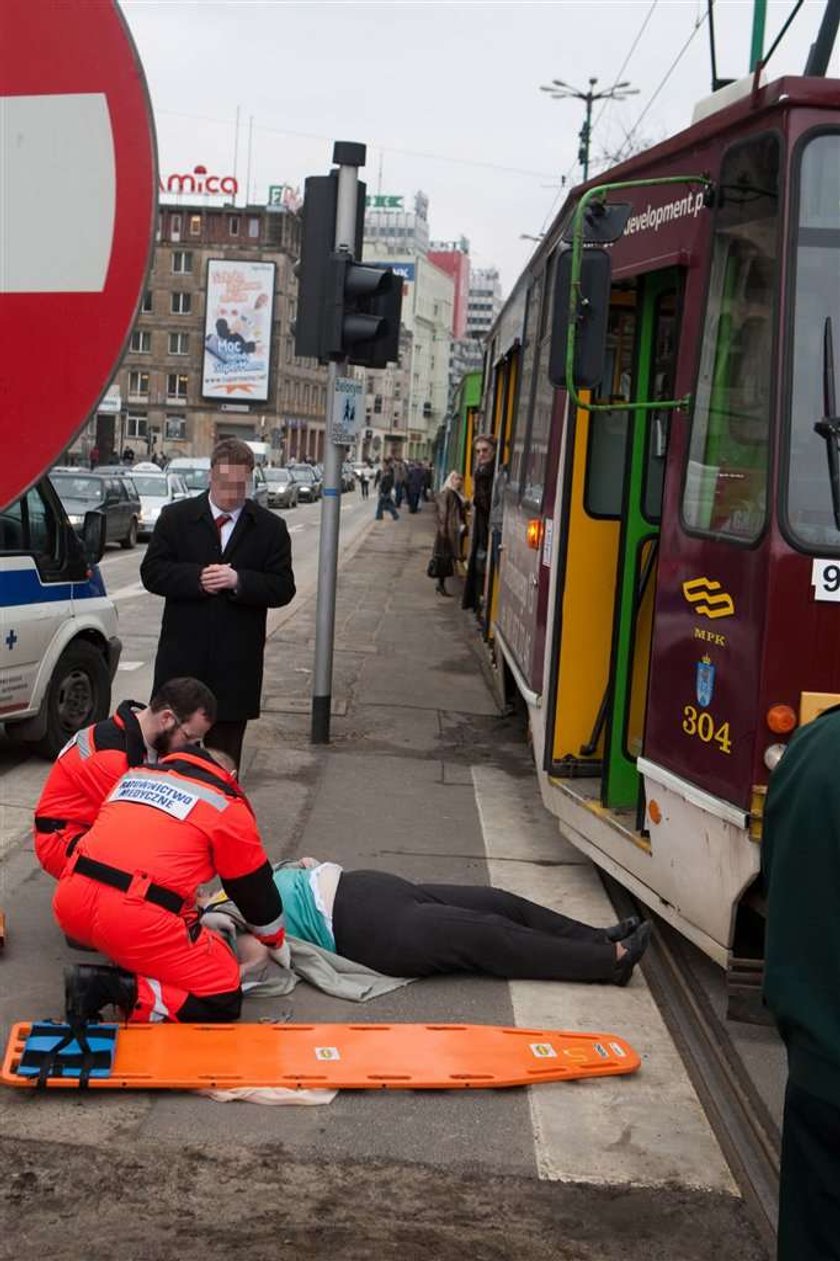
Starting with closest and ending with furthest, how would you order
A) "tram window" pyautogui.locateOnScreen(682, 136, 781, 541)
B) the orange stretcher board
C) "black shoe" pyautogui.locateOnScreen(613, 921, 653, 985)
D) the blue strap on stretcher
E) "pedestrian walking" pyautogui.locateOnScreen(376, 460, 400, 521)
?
1. the blue strap on stretcher
2. the orange stretcher board
3. "tram window" pyautogui.locateOnScreen(682, 136, 781, 541)
4. "black shoe" pyautogui.locateOnScreen(613, 921, 653, 985)
5. "pedestrian walking" pyautogui.locateOnScreen(376, 460, 400, 521)

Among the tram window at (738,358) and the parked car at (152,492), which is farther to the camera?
the parked car at (152,492)

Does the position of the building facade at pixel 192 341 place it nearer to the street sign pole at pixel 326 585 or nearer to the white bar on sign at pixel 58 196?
the street sign pole at pixel 326 585

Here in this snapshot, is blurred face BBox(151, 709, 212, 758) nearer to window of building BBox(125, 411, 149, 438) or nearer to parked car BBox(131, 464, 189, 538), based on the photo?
parked car BBox(131, 464, 189, 538)

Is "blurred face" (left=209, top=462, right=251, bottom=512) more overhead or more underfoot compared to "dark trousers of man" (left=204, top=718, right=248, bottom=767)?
more overhead

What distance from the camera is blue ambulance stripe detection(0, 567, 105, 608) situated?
8906 millimetres

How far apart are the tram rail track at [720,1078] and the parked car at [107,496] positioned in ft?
67.7

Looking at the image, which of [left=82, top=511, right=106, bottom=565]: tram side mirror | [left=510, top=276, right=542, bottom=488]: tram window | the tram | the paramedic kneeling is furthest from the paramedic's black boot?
[left=510, top=276, right=542, bottom=488]: tram window

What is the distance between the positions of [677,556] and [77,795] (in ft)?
7.98

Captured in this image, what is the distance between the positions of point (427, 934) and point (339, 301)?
17.8 ft

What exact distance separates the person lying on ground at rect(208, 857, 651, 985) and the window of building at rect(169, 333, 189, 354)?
10522cm

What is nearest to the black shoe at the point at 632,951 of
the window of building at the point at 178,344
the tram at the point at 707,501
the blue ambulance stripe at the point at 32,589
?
the tram at the point at 707,501

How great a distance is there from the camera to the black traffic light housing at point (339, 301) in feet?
32.7

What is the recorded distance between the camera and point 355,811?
8672 mm

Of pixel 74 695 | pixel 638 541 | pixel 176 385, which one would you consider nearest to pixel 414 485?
pixel 74 695
